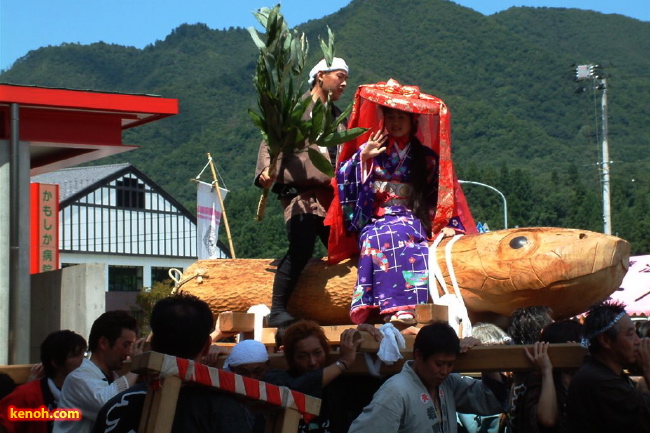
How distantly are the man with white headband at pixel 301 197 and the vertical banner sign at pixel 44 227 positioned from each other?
12874 mm

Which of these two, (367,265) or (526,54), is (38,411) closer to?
(367,265)

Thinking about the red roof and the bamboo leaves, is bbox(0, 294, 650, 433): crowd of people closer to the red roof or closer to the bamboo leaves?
the bamboo leaves

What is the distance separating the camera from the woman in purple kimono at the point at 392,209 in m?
Result: 6.32

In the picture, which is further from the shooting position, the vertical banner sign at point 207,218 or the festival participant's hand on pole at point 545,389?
the vertical banner sign at point 207,218

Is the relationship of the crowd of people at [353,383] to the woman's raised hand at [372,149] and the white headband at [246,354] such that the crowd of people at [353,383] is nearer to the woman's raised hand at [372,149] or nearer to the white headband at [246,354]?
the white headband at [246,354]

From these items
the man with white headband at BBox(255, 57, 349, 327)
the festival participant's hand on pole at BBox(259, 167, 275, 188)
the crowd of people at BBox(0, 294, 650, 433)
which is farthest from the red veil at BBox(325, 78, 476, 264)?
the crowd of people at BBox(0, 294, 650, 433)

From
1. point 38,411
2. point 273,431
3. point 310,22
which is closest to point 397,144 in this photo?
point 38,411

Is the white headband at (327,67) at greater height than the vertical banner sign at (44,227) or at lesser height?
greater

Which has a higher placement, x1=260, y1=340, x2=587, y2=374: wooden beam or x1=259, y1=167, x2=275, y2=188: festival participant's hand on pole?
x1=259, y1=167, x2=275, y2=188: festival participant's hand on pole

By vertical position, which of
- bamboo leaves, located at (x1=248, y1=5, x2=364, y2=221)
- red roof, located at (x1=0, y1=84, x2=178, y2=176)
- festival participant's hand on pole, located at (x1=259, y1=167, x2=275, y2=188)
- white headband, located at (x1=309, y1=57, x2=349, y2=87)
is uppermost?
red roof, located at (x1=0, y1=84, x2=178, y2=176)

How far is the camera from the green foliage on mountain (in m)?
69.6

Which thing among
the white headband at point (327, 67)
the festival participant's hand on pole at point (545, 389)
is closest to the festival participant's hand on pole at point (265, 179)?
the white headband at point (327, 67)

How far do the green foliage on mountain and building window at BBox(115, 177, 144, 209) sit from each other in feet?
19.2

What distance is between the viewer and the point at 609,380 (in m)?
4.09
